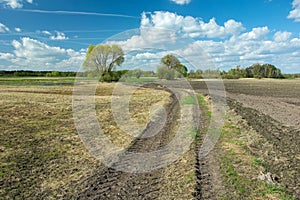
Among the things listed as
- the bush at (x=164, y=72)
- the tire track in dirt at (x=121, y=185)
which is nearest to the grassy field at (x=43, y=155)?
the tire track in dirt at (x=121, y=185)

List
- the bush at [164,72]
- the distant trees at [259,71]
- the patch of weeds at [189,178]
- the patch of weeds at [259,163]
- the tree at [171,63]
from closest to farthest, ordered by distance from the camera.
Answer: the patch of weeds at [189,178] → the patch of weeds at [259,163] → the tree at [171,63] → the bush at [164,72] → the distant trees at [259,71]

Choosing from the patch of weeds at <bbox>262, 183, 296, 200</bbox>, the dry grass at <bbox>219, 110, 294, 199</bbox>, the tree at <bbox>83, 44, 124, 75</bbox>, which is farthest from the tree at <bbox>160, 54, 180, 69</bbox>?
the patch of weeds at <bbox>262, 183, 296, 200</bbox>

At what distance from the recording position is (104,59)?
185ft

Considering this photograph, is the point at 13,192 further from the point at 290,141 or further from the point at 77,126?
the point at 290,141

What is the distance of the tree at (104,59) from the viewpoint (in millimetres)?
53750

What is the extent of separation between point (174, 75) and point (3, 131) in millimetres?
80252

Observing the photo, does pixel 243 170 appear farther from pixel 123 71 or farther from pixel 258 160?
pixel 123 71

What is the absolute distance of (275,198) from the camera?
5516mm

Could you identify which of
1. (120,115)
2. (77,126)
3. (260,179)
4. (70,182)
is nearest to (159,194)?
(70,182)

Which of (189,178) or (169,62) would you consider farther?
(169,62)

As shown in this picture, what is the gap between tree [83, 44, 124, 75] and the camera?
176 feet

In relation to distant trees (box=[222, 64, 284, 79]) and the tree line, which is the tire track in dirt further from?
distant trees (box=[222, 64, 284, 79])

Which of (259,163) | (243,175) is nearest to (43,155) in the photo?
(243,175)

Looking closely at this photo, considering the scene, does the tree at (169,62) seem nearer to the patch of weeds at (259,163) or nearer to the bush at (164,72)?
the bush at (164,72)
